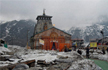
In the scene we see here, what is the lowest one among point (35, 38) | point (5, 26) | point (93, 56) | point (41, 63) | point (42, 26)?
point (93, 56)

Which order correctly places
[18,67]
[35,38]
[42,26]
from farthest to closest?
[42,26]
[35,38]
[18,67]

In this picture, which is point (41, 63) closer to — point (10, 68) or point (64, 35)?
point (10, 68)

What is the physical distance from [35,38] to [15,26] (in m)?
99.1

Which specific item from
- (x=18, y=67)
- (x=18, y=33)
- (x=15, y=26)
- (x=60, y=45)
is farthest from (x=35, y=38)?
(x=15, y=26)

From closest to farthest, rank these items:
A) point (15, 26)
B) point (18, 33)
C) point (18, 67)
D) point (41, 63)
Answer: point (18, 67)
point (41, 63)
point (18, 33)
point (15, 26)

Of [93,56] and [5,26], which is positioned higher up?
[5,26]

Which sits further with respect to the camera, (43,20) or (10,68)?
(43,20)

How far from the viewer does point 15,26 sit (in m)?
124

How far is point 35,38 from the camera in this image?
1382 inches

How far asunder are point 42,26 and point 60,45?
16914 mm

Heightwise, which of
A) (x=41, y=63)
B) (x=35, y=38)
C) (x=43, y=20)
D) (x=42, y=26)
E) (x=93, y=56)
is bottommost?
(x=93, y=56)

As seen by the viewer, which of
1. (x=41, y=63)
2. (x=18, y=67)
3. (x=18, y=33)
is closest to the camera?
(x=18, y=67)

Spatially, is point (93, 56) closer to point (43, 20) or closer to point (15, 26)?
point (43, 20)

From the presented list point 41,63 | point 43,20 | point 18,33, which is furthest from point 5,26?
point 41,63
